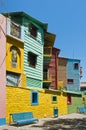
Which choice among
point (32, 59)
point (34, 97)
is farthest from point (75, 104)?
point (34, 97)

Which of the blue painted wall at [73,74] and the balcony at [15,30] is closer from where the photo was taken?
the balcony at [15,30]

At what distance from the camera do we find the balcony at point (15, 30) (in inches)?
849

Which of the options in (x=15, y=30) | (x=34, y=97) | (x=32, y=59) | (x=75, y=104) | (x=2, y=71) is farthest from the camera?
(x=75, y=104)

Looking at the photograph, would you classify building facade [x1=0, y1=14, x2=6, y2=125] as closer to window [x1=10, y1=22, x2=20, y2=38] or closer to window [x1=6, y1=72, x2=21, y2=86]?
window [x1=10, y1=22, x2=20, y2=38]

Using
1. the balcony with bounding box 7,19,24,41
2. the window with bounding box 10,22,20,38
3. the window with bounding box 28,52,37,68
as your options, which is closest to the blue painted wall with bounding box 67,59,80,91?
the window with bounding box 28,52,37,68

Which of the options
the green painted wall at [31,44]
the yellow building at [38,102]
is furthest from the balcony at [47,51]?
the yellow building at [38,102]

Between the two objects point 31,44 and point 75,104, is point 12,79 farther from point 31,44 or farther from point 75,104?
point 75,104

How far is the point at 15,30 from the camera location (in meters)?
23.2

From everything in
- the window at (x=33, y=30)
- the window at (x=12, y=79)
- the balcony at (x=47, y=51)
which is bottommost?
the window at (x=12, y=79)

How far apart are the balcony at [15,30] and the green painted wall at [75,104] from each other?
45.2 feet

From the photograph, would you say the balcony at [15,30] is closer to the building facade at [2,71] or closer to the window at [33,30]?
the building facade at [2,71]

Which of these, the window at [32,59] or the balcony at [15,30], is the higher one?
the balcony at [15,30]

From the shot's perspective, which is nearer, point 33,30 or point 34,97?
point 34,97

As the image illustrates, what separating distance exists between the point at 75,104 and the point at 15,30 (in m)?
17.3
